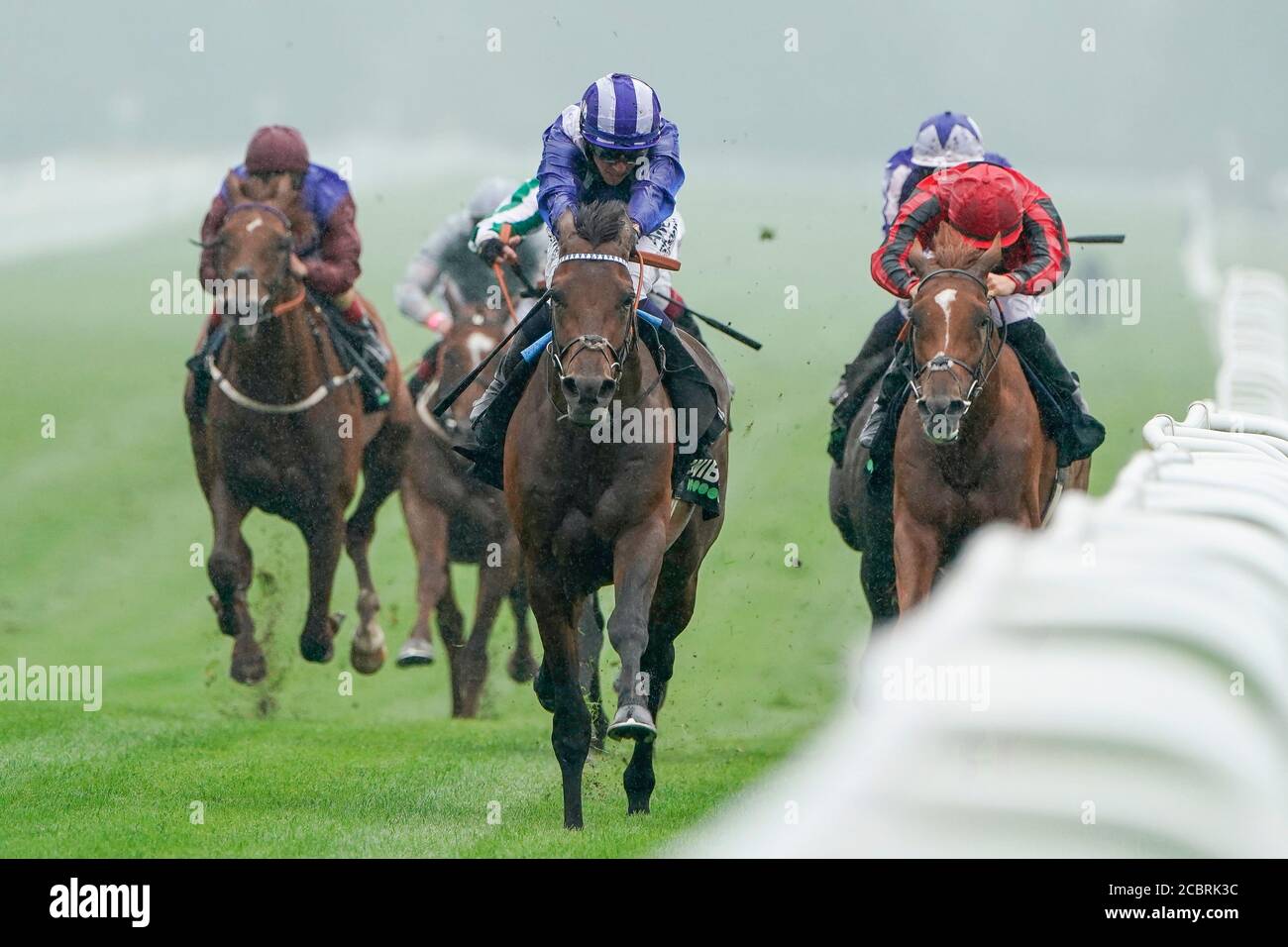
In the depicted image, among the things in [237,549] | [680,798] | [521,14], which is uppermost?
[521,14]

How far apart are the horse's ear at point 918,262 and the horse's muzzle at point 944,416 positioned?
66 cm

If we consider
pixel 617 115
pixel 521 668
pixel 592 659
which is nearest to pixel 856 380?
pixel 592 659

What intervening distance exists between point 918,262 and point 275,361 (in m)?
3.22

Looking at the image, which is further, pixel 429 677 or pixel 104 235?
pixel 104 235

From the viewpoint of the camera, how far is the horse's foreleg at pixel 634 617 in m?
6.92

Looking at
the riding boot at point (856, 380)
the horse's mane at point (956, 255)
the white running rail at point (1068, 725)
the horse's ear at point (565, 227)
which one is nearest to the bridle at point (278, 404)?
the riding boot at point (856, 380)

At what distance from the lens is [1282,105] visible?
39438 millimetres

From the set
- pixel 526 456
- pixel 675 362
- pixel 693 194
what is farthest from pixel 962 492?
pixel 693 194

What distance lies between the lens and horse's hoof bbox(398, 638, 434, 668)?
11500 millimetres

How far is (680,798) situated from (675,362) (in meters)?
1.61

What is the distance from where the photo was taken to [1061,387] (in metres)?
8.58

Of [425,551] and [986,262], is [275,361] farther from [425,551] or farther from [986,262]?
[986,262]

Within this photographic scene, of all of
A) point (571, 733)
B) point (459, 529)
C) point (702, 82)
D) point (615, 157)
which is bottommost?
point (571, 733)
